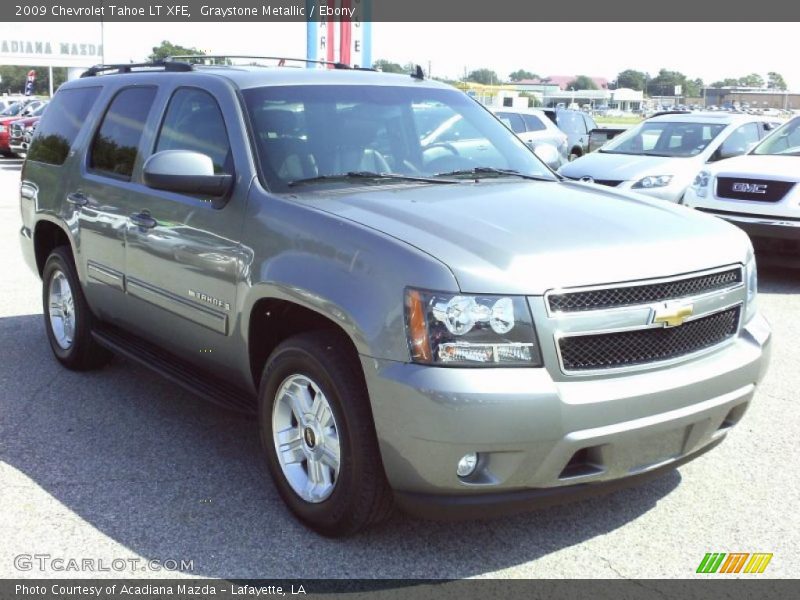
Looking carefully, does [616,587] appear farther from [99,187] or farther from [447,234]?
[99,187]

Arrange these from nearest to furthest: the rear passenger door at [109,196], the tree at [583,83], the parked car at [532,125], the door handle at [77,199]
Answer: the rear passenger door at [109,196] < the door handle at [77,199] < the parked car at [532,125] < the tree at [583,83]

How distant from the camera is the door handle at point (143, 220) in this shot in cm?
454

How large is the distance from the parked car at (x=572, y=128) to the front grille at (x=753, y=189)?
480 inches

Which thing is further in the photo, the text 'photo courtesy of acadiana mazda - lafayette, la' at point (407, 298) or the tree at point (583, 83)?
the tree at point (583, 83)

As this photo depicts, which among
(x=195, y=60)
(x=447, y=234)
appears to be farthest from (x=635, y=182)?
(x=447, y=234)

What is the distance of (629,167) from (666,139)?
1238 millimetres

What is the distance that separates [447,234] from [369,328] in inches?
18.7

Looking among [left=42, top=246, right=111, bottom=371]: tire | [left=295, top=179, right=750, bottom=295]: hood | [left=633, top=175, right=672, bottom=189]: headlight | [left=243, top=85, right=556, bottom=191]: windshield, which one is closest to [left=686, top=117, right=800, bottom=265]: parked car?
[left=633, top=175, right=672, bottom=189]: headlight

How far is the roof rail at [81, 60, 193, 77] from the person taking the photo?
4969 millimetres

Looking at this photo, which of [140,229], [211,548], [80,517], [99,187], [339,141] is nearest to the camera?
[211,548]

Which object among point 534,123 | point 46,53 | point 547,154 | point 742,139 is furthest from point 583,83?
point 547,154

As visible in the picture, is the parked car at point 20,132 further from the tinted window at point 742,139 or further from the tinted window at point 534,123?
the tinted window at point 742,139

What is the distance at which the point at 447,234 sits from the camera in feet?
10.8

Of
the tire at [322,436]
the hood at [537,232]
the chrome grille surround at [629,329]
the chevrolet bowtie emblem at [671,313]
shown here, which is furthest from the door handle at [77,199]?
the chevrolet bowtie emblem at [671,313]
